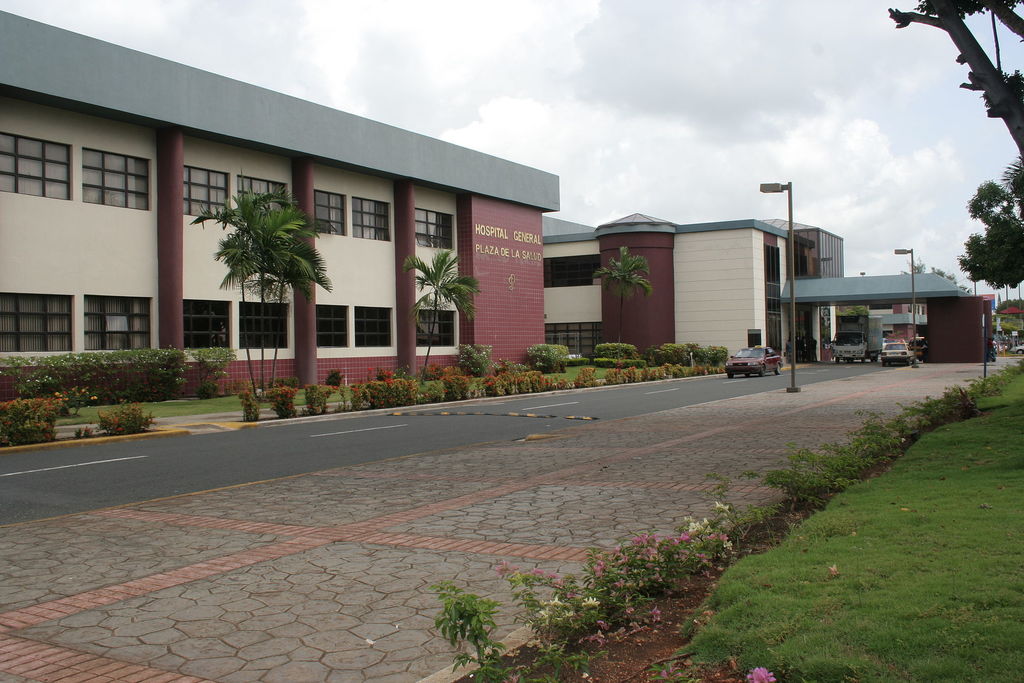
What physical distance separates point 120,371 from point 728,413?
17112 mm

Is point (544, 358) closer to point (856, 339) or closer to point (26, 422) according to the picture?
point (856, 339)

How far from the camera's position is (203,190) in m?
29.4

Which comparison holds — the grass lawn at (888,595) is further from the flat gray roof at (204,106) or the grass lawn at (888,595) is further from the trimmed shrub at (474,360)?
the trimmed shrub at (474,360)

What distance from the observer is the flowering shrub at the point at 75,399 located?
21953 millimetres

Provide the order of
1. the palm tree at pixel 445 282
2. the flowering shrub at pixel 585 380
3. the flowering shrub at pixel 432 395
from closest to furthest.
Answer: the flowering shrub at pixel 432 395 < the palm tree at pixel 445 282 < the flowering shrub at pixel 585 380

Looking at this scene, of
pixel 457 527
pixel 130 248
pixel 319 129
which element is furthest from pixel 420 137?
pixel 457 527

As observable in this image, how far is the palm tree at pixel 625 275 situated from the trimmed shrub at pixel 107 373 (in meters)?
30.3

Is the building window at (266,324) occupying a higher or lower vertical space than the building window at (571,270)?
lower

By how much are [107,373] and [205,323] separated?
15.6 feet

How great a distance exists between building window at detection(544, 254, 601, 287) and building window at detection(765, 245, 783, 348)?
11.4 metres

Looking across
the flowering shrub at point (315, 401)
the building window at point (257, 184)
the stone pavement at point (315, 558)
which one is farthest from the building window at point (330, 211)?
the stone pavement at point (315, 558)

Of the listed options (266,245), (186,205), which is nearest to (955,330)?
(266,245)

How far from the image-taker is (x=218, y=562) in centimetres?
691

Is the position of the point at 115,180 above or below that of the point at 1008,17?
above
